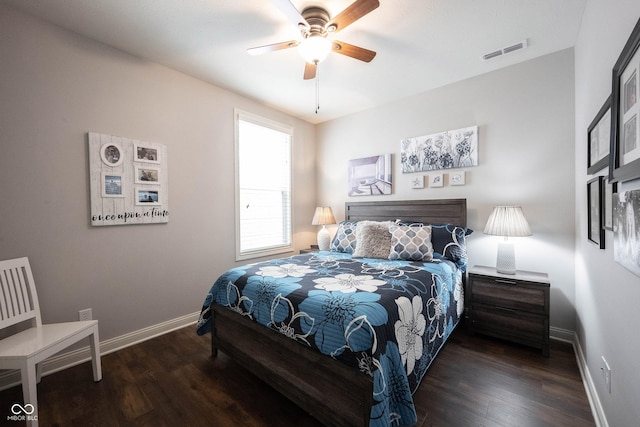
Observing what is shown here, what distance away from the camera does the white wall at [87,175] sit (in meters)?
1.93

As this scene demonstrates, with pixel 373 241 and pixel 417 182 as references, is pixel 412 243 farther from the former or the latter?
pixel 417 182

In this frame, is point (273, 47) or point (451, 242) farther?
point (451, 242)

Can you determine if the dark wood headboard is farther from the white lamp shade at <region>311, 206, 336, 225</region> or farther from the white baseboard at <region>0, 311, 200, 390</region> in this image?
the white baseboard at <region>0, 311, 200, 390</region>

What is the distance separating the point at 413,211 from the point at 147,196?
296 cm

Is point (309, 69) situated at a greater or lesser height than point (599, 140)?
greater

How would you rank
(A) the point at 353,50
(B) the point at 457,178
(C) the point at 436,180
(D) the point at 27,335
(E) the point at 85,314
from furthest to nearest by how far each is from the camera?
1. (C) the point at 436,180
2. (B) the point at 457,178
3. (E) the point at 85,314
4. (A) the point at 353,50
5. (D) the point at 27,335

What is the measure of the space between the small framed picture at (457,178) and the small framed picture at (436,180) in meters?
0.10

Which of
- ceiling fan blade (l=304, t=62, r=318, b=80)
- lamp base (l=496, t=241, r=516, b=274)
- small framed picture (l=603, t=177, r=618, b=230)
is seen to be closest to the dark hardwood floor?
lamp base (l=496, t=241, r=516, b=274)

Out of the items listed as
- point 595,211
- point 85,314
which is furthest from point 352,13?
point 85,314

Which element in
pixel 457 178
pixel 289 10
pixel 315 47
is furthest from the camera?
pixel 457 178

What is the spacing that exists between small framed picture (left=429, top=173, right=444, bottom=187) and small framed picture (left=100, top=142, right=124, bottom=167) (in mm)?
3291

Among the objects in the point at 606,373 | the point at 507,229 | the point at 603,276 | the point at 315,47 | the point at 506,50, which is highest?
the point at 506,50

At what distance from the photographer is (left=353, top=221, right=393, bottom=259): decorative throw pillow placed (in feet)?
9.08

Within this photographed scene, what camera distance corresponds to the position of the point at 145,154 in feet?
8.29
